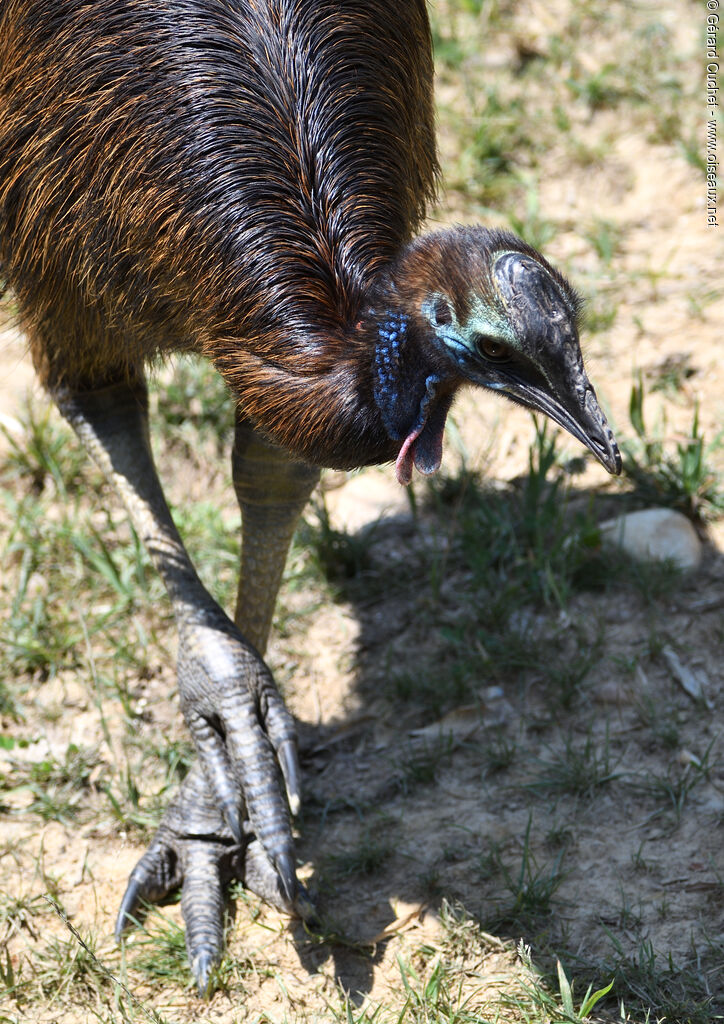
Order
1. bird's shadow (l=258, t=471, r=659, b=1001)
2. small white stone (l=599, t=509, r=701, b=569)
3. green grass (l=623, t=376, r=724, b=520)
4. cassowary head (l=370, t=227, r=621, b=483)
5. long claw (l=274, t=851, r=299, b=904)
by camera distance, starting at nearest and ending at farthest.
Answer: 1. cassowary head (l=370, t=227, r=621, b=483)
2. long claw (l=274, t=851, r=299, b=904)
3. bird's shadow (l=258, t=471, r=659, b=1001)
4. small white stone (l=599, t=509, r=701, b=569)
5. green grass (l=623, t=376, r=724, b=520)

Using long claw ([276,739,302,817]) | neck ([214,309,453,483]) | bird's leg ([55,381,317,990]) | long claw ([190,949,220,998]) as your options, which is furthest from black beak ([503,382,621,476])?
long claw ([190,949,220,998])

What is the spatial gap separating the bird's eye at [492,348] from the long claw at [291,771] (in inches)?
51.3

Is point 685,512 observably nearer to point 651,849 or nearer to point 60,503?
point 651,849

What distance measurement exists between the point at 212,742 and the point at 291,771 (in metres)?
0.22

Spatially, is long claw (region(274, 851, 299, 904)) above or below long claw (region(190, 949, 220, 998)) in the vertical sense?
above

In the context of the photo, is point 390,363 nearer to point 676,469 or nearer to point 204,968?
point 204,968

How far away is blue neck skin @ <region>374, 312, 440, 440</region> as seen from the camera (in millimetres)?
2545

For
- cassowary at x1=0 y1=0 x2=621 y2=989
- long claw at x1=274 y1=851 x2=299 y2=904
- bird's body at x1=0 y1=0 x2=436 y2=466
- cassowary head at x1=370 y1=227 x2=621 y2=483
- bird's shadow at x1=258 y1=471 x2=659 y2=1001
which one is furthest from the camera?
bird's shadow at x1=258 y1=471 x2=659 y2=1001

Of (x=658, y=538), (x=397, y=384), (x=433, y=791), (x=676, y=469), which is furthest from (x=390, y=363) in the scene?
(x=676, y=469)

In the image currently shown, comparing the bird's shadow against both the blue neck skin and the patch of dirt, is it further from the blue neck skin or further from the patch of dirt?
the blue neck skin

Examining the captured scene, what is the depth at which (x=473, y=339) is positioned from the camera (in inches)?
95.7

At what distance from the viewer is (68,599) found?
13.9 ft

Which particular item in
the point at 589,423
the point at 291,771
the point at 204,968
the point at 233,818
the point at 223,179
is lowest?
the point at 204,968

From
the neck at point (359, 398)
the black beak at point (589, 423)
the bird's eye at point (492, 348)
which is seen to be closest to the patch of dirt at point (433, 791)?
the neck at point (359, 398)
